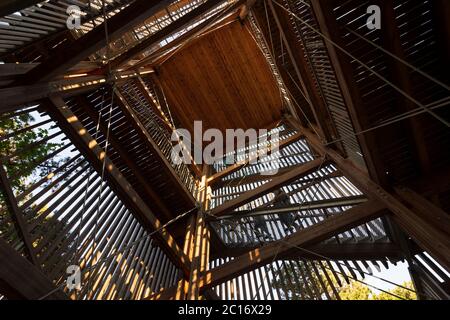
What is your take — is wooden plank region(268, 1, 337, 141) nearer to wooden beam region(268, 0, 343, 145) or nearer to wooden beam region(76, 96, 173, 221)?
wooden beam region(268, 0, 343, 145)

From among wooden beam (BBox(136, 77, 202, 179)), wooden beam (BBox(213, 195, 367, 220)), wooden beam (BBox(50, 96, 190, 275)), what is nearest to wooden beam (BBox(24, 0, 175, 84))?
wooden beam (BBox(50, 96, 190, 275))

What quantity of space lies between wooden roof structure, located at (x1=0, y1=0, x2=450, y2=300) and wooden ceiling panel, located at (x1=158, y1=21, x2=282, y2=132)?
2482mm

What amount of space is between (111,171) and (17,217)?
1604 mm

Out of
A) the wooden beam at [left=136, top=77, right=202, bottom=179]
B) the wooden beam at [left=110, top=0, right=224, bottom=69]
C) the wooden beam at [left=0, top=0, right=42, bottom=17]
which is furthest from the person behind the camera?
the wooden beam at [left=136, top=77, right=202, bottom=179]

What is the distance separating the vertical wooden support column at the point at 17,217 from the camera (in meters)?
2.93

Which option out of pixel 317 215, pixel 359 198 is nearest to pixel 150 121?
pixel 317 215

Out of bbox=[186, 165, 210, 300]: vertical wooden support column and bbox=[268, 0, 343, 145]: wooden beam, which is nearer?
bbox=[186, 165, 210, 300]: vertical wooden support column

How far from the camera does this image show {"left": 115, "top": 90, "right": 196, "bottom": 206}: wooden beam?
16.5 ft

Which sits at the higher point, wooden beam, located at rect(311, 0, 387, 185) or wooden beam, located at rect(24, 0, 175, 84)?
wooden beam, located at rect(24, 0, 175, 84)

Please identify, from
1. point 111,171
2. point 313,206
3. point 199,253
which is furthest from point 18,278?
point 313,206

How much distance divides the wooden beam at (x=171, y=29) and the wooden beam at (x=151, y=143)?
51 centimetres

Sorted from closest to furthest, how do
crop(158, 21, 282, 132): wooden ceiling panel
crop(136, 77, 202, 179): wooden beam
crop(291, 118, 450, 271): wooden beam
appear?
crop(291, 118, 450, 271): wooden beam
crop(136, 77, 202, 179): wooden beam
crop(158, 21, 282, 132): wooden ceiling panel

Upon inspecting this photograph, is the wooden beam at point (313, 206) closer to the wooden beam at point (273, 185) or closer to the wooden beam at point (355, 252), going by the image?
the wooden beam at point (273, 185)

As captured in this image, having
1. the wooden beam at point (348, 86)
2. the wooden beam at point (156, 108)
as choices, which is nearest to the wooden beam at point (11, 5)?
the wooden beam at point (348, 86)
